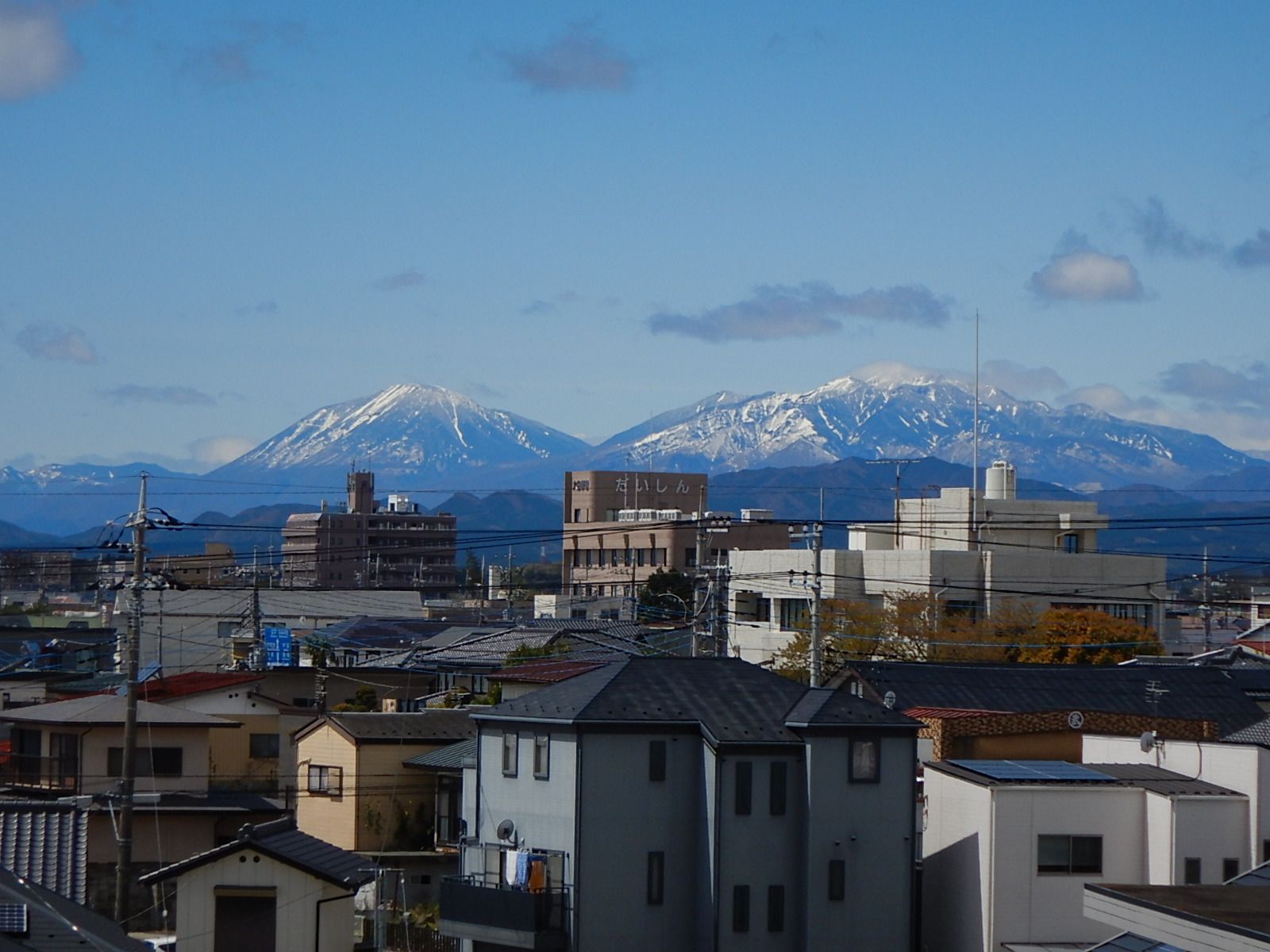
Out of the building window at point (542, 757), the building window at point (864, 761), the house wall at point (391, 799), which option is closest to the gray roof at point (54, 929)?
the building window at point (542, 757)

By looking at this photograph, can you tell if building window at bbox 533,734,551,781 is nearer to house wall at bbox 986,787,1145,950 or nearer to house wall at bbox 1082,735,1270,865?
house wall at bbox 986,787,1145,950

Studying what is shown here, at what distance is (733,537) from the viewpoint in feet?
477

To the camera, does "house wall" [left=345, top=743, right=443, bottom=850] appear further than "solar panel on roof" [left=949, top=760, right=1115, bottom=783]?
Yes

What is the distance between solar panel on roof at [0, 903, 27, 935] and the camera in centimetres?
1223

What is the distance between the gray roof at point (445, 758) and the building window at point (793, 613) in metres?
34.6

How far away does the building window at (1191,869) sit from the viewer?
26.9 m

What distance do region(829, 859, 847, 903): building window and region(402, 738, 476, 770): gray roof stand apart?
9.44 meters

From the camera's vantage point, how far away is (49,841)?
2158 centimetres

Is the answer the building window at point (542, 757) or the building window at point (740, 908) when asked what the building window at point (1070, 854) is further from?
the building window at point (542, 757)

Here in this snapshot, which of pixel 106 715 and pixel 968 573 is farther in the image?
pixel 968 573

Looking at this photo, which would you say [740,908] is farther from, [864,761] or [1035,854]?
[1035,854]

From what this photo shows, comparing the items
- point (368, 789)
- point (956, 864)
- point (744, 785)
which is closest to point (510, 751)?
point (744, 785)

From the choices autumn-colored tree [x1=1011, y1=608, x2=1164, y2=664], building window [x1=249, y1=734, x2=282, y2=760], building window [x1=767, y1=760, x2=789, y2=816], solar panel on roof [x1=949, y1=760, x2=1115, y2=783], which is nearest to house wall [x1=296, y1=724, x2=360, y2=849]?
building window [x1=249, y1=734, x2=282, y2=760]

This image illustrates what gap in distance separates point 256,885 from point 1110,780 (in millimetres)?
14454
